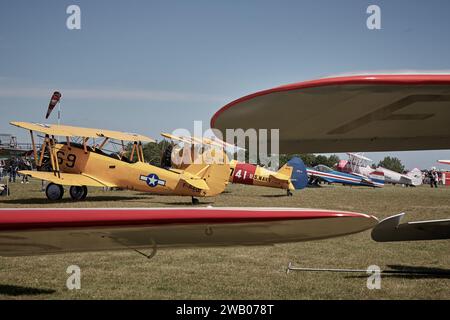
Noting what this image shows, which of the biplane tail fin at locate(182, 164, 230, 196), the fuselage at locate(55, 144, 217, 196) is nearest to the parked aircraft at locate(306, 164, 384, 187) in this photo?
the biplane tail fin at locate(182, 164, 230, 196)

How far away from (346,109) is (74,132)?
583 inches

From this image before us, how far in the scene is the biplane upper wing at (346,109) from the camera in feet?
5.78

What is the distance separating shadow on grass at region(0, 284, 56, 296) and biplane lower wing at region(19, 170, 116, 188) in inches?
400

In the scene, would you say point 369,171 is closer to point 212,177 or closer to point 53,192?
point 212,177

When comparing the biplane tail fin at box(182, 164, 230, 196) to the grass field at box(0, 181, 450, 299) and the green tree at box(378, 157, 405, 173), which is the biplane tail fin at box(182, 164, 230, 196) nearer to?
the grass field at box(0, 181, 450, 299)

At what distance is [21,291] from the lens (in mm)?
4133

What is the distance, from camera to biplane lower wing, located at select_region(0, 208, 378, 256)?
2.70 m

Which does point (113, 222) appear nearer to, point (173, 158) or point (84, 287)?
point (84, 287)

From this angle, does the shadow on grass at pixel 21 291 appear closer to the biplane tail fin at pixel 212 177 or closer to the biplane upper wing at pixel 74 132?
the biplane tail fin at pixel 212 177

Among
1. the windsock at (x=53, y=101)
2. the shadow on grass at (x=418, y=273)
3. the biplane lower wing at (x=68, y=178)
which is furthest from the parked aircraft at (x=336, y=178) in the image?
the shadow on grass at (x=418, y=273)

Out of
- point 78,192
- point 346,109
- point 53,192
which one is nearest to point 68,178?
point 53,192

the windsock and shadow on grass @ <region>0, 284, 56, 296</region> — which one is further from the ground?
the windsock

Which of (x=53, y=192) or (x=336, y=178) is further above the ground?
(x=53, y=192)
